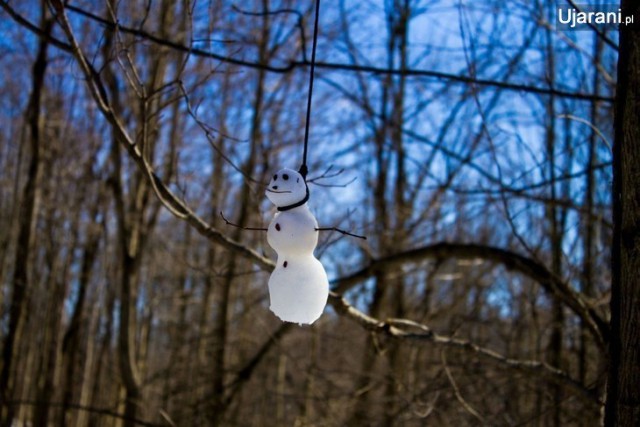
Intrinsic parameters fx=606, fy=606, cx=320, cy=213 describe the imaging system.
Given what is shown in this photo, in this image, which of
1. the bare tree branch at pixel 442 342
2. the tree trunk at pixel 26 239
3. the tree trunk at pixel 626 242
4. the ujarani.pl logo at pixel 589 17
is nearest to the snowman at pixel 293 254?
the tree trunk at pixel 626 242

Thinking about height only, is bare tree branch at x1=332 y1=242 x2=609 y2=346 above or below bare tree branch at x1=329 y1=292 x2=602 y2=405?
above

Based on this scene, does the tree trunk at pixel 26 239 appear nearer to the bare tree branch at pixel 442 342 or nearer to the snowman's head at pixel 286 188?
the bare tree branch at pixel 442 342

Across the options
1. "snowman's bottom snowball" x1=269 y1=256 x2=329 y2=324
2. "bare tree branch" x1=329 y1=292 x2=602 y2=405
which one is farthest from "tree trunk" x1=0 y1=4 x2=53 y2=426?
"snowman's bottom snowball" x1=269 y1=256 x2=329 y2=324

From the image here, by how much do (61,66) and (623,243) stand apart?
802 centimetres

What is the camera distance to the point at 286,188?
4.78 ft

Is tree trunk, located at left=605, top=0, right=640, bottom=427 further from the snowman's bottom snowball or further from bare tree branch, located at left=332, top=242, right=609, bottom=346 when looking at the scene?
bare tree branch, located at left=332, top=242, right=609, bottom=346

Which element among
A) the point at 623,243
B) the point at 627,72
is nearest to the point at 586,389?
the point at 623,243

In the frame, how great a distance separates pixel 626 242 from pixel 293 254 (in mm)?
955

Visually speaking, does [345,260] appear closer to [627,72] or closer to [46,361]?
[46,361]

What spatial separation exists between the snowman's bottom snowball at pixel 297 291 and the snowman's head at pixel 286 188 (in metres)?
0.15

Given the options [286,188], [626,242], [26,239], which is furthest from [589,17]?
[26,239]

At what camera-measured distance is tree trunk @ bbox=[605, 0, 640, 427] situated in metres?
1.64

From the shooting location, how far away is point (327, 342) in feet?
50.0

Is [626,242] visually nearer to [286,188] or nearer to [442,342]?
[286,188]
